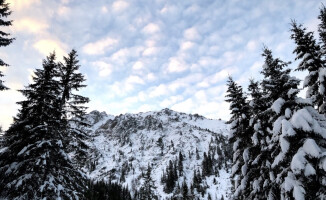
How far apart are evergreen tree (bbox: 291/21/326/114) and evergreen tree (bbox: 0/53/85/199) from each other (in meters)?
18.2

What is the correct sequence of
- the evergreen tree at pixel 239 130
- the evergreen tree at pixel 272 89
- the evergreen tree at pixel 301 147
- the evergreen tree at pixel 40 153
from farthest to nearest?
the evergreen tree at pixel 239 130 < the evergreen tree at pixel 40 153 < the evergreen tree at pixel 272 89 < the evergreen tree at pixel 301 147

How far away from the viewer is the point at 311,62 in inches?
591

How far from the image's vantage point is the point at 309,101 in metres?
12.4

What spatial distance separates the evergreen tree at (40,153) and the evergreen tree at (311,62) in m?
18.2

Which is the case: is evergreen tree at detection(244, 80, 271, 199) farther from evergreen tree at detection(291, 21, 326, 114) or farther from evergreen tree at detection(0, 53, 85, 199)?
evergreen tree at detection(0, 53, 85, 199)

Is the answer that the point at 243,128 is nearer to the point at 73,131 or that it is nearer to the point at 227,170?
the point at 73,131

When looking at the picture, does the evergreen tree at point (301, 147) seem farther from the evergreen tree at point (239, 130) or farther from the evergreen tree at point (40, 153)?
the evergreen tree at point (40, 153)

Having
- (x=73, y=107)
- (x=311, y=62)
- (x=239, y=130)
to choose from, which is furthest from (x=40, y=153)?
(x=311, y=62)

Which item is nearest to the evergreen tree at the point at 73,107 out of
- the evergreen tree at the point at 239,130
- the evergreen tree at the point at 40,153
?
the evergreen tree at the point at 40,153

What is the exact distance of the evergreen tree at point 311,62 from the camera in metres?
14.9

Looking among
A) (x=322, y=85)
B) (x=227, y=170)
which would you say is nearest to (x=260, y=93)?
(x=322, y=85)

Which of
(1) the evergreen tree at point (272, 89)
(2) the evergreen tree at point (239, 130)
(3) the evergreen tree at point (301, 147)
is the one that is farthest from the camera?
(2) the evergreen tree at point (239, 130)

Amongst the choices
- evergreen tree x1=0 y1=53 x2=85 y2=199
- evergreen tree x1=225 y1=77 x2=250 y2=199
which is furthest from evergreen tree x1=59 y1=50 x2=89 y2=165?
evergreen tree x1=225 y1=77 x2=250 y2=199

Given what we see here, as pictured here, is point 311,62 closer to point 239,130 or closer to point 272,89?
point 272,89
